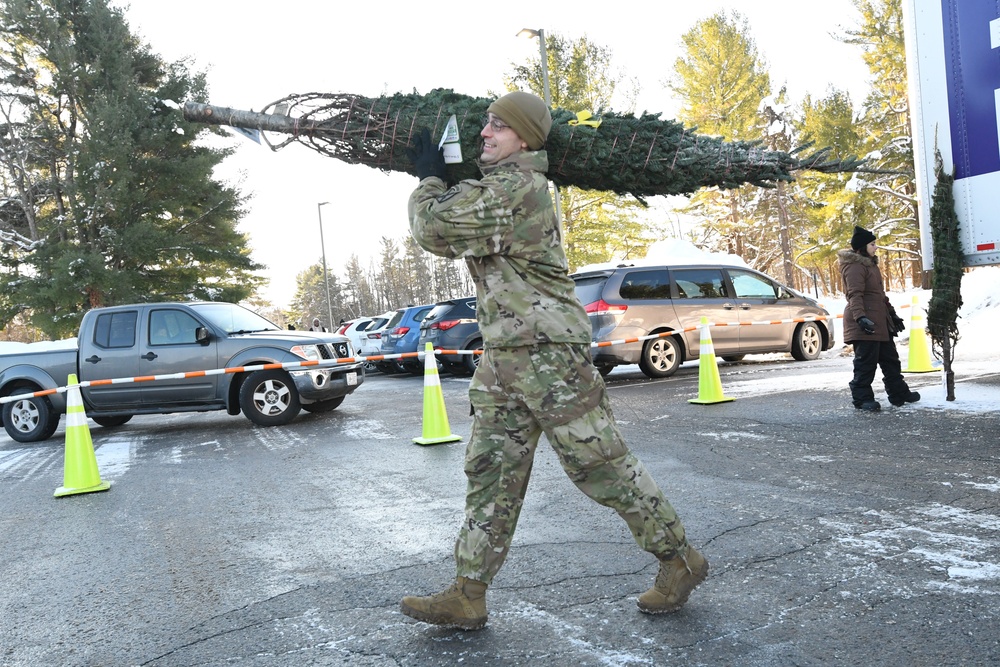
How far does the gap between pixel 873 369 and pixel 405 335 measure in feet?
37.9

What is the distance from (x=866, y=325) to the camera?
7.70 m

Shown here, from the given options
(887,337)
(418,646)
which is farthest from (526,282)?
(887,337)

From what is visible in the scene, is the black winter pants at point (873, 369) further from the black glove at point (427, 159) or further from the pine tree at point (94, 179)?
the pine tree at point (94, 179)

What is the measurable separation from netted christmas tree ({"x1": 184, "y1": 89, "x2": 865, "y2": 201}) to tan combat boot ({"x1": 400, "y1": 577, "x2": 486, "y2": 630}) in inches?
227

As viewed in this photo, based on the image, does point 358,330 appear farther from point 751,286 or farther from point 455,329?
point 751,286

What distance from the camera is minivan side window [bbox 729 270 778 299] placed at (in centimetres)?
1338

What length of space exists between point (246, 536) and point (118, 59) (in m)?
26.3

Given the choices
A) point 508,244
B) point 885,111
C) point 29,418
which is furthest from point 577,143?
point 885,111

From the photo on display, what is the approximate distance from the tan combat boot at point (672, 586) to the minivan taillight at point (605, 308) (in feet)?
29.7

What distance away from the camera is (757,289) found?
44.5 feet

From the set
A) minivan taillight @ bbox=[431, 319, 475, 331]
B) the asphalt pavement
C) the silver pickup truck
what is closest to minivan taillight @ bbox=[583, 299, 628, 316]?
the silver pickup truck

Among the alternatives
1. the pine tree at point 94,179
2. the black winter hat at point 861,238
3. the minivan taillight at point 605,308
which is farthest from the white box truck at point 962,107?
the pine tree at point 94,179

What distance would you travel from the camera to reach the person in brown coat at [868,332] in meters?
7.78

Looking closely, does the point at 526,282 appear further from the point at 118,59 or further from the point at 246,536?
the point at 118,59
